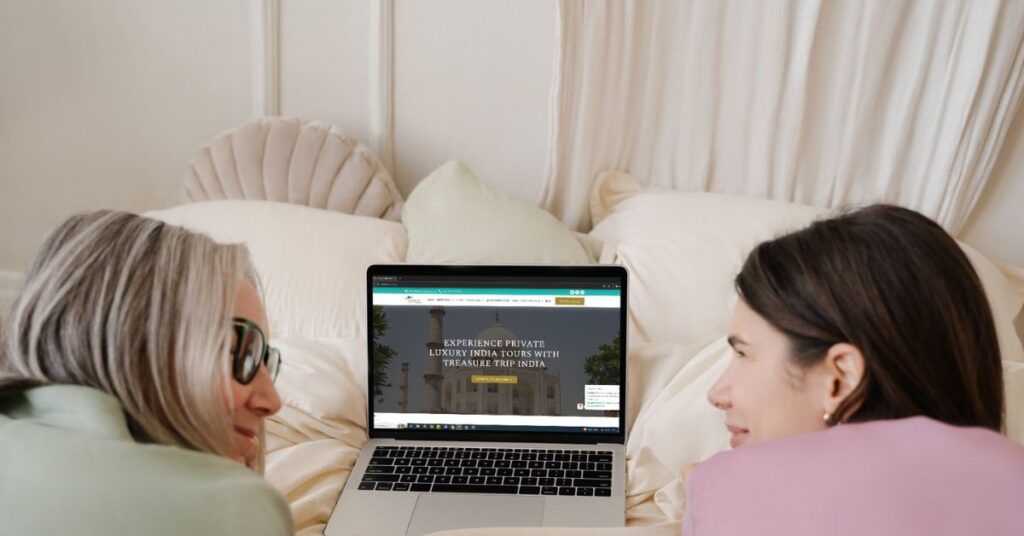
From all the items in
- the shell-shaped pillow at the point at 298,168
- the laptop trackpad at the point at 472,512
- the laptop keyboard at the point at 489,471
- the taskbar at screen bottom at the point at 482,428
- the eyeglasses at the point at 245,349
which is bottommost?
the laptop trackpad at the point at 472,512

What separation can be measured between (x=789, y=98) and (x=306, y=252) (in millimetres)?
1046

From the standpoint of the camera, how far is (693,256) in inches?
81.8

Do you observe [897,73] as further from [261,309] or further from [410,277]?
[261,309]

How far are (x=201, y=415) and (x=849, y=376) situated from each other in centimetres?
64

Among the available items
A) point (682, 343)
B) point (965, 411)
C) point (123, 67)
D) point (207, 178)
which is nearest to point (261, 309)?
point (965, 411)

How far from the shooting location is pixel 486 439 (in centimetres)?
177

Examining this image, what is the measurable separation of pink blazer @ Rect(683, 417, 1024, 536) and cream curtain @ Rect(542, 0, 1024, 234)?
149 cm

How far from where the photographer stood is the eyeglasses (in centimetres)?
106

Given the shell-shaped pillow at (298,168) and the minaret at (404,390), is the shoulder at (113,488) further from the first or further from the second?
the shell-shaped pillow at (298,168)

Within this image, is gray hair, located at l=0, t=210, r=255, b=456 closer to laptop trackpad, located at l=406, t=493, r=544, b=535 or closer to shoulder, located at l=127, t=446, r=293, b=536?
shoulder, located at l=127, t=446, r=293, b=536

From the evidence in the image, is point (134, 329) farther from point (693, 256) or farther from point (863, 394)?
point (693, 256)

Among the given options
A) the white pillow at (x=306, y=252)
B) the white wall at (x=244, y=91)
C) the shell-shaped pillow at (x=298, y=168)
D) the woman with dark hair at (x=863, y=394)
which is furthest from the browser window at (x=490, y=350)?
the white wall at (x=244, y=91)

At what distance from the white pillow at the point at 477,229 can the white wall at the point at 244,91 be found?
0.97 feet

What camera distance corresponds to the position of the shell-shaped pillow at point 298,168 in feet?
7.70
